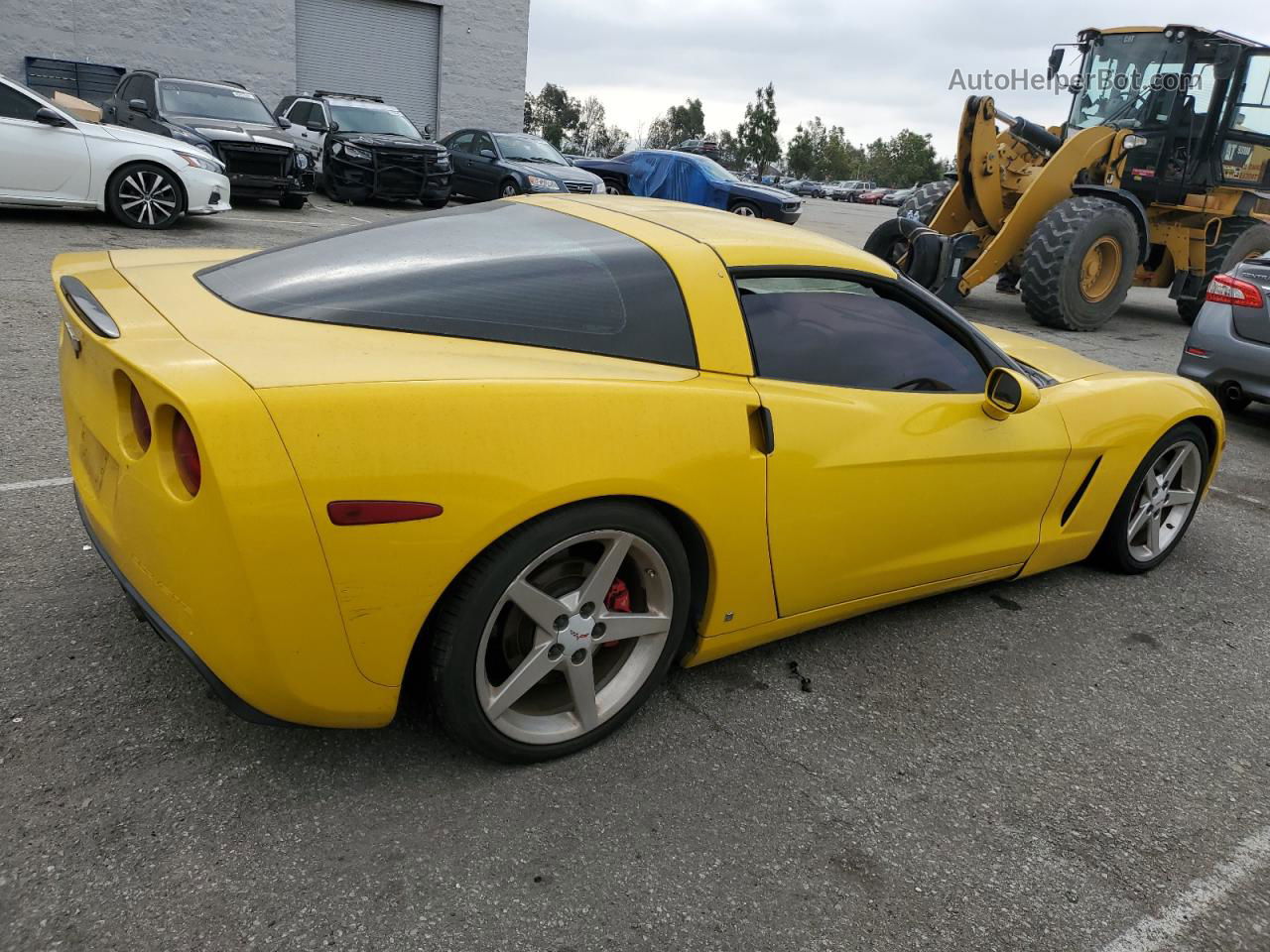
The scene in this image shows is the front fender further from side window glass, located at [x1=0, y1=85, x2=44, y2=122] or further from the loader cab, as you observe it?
side window glass, located at [x1=0, y1=85, x2=44, y2=122]

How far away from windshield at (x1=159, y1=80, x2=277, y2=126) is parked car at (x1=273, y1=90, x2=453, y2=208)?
2.59 ft

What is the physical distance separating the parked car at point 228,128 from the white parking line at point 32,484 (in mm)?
9854

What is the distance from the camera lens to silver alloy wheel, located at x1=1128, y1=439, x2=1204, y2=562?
4008mm

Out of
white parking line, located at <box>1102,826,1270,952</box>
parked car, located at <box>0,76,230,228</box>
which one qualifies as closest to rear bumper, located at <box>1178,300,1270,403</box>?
white parking line, located at <box>1102,826,1270,952</box>

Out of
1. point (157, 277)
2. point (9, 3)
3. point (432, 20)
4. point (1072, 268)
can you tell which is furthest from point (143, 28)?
point (157, 277)

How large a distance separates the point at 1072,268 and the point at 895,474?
813 cm

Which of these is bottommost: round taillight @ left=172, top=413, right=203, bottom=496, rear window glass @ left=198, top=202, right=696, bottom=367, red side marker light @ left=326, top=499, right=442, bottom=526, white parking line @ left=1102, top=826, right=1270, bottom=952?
white parking line @ left=1102, top=826, right=1270, bottom=952

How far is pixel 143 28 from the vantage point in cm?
2186

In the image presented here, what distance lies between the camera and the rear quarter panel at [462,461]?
195 centimetres

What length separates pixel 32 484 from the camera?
3816 millimetres

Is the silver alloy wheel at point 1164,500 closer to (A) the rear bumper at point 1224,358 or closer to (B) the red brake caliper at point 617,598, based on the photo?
(B) the red brake caliper at point 617,598

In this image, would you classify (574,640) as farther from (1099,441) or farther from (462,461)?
(1099,441)

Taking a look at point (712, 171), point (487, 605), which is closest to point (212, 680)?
point (487, 605)

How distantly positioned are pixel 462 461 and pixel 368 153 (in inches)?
576
